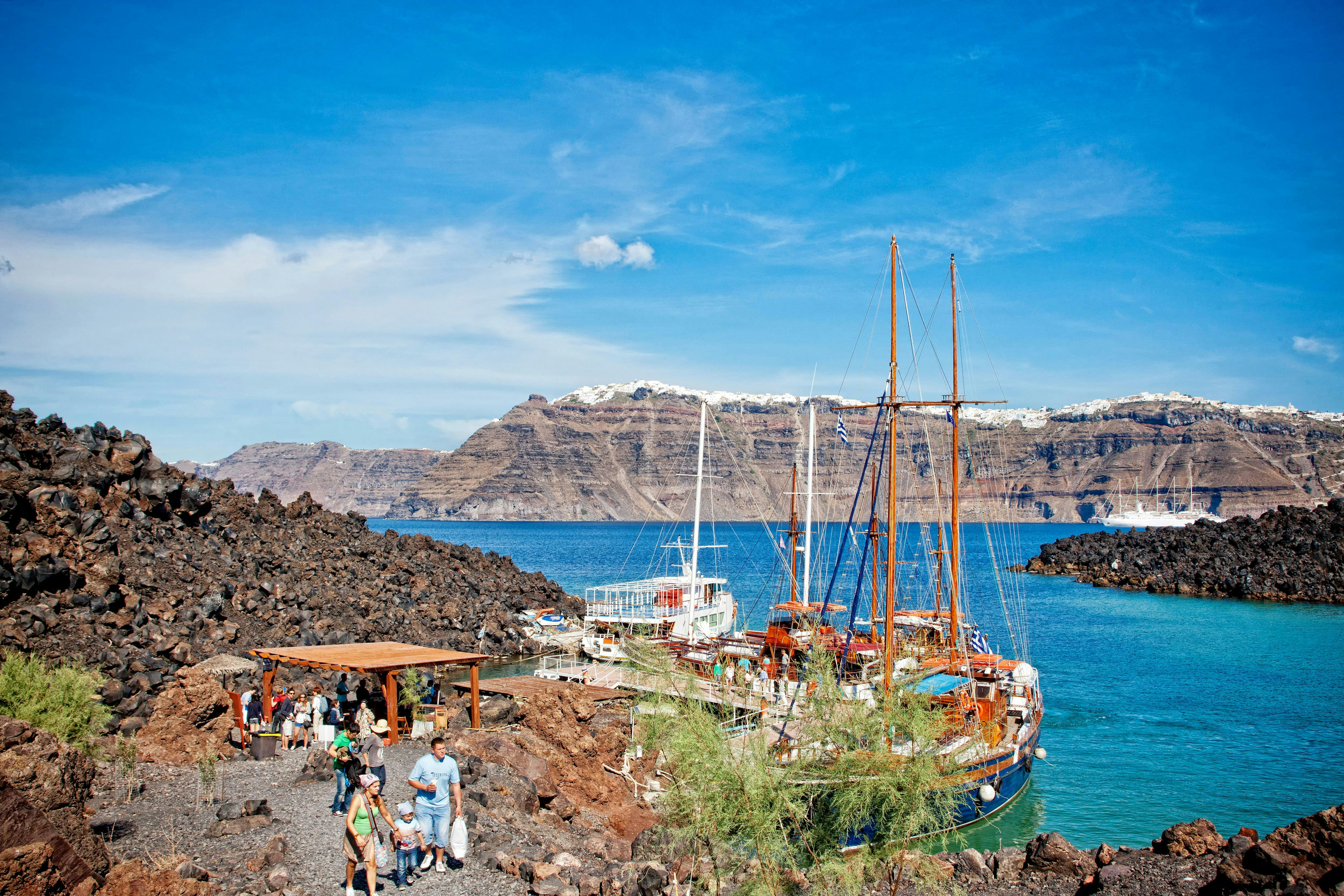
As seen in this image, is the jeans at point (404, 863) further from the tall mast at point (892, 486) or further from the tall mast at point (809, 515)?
the tall mast at point (809, 515)

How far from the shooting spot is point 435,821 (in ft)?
37.4

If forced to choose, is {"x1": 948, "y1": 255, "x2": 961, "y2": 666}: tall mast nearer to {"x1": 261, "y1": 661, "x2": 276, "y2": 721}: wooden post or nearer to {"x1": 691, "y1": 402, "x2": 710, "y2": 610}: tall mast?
{"x1": 691, "y1": 402, "x2": 710, "y2": 610}: tall mast

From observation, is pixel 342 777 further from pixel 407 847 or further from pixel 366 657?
pixel 366 657

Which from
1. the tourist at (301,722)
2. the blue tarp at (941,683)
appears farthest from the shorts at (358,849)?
the blue tarp at (941,683)

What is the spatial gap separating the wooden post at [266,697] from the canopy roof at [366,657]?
1.28 feet

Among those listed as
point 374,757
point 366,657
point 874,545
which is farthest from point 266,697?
point 874,545

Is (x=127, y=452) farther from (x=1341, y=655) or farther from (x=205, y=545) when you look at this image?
(x=1341, y=655)

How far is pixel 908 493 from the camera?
498 feet

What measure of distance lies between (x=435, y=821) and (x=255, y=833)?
314 cm

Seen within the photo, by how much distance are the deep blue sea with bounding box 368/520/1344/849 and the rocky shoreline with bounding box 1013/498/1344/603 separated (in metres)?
4.27

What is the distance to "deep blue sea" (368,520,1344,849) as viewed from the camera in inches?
836

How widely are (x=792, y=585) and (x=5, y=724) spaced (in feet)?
84.3

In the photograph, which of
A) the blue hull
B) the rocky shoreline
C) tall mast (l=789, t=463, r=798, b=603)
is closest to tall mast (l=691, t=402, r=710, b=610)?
tall mast (l=789, t=463, r=798, b=603)

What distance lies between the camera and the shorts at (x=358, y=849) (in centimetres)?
948
